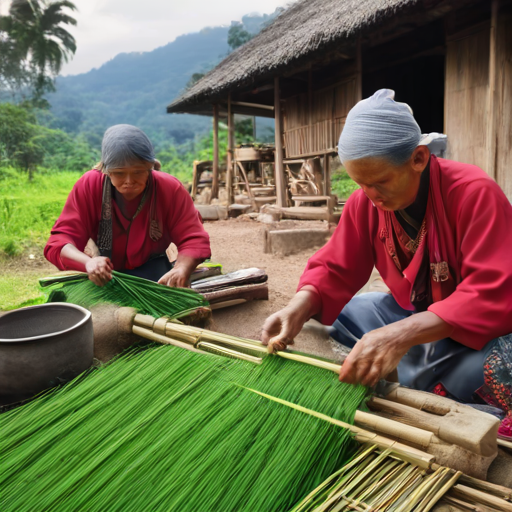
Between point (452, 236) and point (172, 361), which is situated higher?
point (452, 236)

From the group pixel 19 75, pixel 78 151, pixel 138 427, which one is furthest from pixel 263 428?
pixel 19 75

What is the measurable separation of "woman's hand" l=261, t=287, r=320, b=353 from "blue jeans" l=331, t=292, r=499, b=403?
A: 13.1 inches

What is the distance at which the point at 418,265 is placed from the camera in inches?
72.0

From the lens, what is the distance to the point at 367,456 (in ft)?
3.60

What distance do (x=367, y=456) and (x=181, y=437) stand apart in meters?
0.46

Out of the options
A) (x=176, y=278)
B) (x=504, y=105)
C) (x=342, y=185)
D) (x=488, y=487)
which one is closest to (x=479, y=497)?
(x=488, y=487)

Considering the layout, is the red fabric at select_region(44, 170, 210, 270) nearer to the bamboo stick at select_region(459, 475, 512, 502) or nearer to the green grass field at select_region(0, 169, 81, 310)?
the green grass field at select_region(0, 169, 81, 310)

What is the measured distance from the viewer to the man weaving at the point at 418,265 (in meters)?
1.53

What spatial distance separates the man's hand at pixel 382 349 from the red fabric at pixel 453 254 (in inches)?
3.9

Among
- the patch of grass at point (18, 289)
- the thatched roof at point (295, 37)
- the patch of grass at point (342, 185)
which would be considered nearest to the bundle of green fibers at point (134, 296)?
the patch of grass at point (18, 289)

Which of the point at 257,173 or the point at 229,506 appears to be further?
the point at 257,173

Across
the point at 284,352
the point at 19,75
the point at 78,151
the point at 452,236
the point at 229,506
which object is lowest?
the point at 229,506

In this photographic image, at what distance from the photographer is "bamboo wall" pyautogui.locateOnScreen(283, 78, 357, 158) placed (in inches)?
331

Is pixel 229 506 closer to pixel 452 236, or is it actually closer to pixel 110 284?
pixel 452 236
